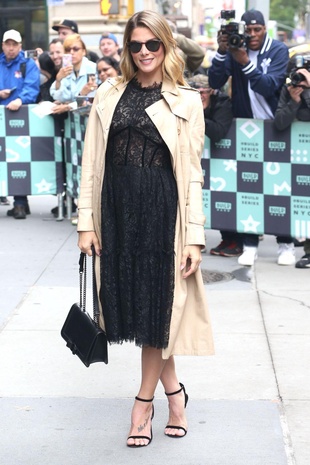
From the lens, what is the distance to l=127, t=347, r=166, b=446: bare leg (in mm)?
4422

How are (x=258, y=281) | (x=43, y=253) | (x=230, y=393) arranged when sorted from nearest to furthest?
1. (x=230, y=393)
2. (x=258, y=281)
3. (x=43, y=253)

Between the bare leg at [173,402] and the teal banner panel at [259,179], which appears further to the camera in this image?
the teal banner panel at [259,179]

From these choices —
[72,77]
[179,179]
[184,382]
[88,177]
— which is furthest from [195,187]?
[72,77]

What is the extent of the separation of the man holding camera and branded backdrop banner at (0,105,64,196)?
107 inches

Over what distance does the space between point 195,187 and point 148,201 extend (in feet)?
0.72

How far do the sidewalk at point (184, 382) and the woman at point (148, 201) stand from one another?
0.94 ft

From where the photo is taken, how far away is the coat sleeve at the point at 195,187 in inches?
168

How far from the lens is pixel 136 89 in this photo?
14.3ft

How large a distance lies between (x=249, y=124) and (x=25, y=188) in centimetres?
326

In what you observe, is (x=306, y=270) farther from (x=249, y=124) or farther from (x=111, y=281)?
(x=111, y=281)

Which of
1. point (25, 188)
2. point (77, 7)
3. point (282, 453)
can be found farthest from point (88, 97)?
point (77, 7)

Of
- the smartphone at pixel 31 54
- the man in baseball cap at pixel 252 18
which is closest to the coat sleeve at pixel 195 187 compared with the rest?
the man in baseball cap at pixel 252 18

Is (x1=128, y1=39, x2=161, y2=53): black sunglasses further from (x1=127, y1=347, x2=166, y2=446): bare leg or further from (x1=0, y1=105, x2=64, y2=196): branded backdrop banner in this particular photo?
(x1=0, y1=105, x2=64, y2=196): branded backdrop banner

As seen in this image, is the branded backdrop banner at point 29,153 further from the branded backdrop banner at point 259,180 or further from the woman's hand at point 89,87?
the branded backdrop banner at point 259,180
